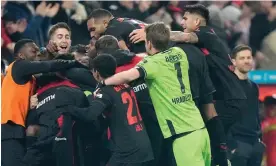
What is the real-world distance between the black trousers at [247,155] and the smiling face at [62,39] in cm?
259

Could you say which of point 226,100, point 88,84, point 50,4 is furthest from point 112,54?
→ point 50,4

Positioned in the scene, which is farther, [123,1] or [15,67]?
[123,1]

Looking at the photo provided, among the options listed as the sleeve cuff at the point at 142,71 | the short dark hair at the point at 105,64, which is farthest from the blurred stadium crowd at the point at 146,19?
the sleeve cuff at the point at 142,71

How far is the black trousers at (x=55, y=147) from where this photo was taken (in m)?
11.2

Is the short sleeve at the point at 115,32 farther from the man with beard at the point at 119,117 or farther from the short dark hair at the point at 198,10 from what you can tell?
the man with beard at the point at 119,117

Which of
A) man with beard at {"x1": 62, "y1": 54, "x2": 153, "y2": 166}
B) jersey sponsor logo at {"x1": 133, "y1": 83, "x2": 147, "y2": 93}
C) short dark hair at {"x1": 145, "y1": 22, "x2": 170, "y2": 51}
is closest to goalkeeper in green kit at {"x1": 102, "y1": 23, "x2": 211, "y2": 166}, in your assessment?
short dark hair at {"x1": 145, "y1": 22, "x2": 170, "y2": 51}

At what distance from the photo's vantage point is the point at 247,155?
13.3 metres

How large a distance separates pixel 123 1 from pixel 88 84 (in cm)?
429

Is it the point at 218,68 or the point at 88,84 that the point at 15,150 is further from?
the point at 218,68

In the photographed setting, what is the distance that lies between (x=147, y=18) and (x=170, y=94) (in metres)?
5.31

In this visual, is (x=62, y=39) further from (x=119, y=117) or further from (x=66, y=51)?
(x=119, y=117)

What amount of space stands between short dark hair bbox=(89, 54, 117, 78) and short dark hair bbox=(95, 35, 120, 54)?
1.24 ft

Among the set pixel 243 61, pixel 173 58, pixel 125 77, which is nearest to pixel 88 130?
pixel 125 77

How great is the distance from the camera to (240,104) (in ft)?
40.9
